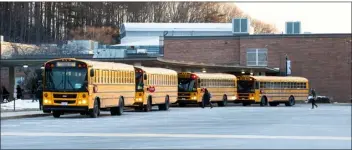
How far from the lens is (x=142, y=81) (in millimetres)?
44469

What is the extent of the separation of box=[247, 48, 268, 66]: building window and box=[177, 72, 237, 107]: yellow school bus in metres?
21.5

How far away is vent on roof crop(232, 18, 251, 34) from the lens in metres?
88.2

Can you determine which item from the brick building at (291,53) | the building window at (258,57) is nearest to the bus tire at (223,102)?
the building window at (258,57)

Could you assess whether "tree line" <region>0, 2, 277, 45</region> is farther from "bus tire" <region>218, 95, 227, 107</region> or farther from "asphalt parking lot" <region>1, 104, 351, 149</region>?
"asphalt parking lot" <region>1, 104, 351, 149</region>

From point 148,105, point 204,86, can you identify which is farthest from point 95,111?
point 204,86

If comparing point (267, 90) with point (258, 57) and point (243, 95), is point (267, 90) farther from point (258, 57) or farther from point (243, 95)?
point (258, 57)

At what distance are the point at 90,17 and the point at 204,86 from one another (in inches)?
2472

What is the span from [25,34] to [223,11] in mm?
33615

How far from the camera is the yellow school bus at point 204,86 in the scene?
2202 inches

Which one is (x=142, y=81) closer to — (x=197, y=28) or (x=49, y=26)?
(x=197, y=28)

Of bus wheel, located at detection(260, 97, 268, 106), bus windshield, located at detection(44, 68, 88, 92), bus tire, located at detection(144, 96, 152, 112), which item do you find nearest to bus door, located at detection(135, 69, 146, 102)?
bus tire, located at detection(144, 96, 152, 112)

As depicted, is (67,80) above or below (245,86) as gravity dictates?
above

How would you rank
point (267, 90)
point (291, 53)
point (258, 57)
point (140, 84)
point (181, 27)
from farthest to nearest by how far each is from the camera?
point (181, 27) → point (258, 57) → point (291, 53) → point (267, 90) → point (140, 84)

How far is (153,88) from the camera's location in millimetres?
45875
